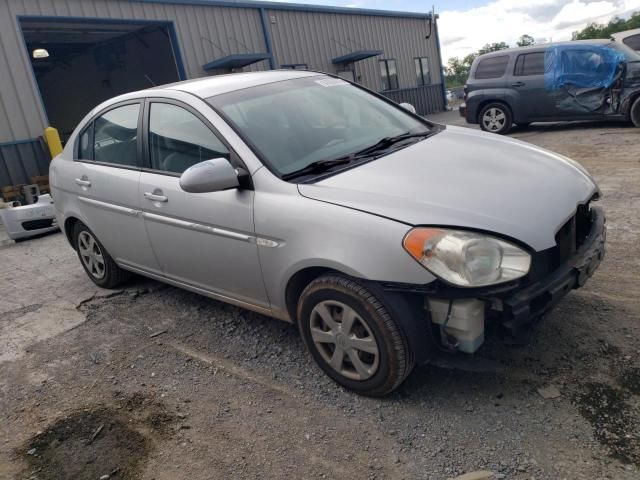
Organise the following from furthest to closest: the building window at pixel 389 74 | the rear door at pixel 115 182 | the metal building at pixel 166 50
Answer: the building window at pixel 389 74 < the metal building at pixel 166 50 < the rear door at pixel 115 182

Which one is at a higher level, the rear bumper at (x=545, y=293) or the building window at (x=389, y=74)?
the building window at (x=389, y=74)

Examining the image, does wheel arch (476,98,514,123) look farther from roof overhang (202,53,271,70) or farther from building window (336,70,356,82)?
building window (336,70,356,82)

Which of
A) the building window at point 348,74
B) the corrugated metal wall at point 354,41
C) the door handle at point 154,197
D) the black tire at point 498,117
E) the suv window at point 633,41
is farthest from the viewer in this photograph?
the building window at point 348,74

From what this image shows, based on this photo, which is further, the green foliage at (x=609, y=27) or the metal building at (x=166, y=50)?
the green foliage at (x=609, y=27)

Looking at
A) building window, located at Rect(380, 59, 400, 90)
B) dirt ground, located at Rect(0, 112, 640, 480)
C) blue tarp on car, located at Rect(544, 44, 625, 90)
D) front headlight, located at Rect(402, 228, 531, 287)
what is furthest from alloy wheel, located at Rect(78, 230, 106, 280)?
building window, located at Rect(380, 59, 400, 90)

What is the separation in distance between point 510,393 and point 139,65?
61.4 feet

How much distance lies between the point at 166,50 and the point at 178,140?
1490 centimetres

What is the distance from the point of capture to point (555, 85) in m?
10.3

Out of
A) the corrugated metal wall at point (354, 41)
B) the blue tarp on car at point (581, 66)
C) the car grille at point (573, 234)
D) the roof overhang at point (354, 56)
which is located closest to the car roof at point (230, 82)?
the car grille at point (573, 234)

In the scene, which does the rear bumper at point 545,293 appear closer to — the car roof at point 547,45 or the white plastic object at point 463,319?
the white plastic object at point 463,319

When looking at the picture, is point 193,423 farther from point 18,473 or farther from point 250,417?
point 18,473

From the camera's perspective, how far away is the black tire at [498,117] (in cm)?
1112

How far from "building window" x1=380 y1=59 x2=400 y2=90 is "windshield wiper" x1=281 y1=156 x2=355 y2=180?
19.8 metres

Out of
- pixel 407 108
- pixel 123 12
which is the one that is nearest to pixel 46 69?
pixel 123 12
